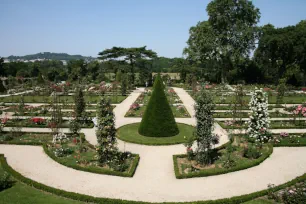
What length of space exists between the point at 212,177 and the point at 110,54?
4523 cm

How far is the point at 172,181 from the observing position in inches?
468

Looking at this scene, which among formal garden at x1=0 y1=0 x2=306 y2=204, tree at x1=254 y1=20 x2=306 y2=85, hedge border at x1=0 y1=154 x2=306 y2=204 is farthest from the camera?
tree at x1=254 y1=20 x2=306 y2=85

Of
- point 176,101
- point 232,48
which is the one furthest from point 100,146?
point 232,48

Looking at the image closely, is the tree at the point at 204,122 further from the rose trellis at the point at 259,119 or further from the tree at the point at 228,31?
the tree at the point at 228,31

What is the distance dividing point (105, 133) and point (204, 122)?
16.5ft

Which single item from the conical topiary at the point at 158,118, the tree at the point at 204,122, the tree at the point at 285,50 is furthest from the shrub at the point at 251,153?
the tree at the point at 285,50

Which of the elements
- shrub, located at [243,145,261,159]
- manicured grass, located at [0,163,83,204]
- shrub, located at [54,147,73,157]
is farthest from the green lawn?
manicured grass, located at [0,163,83,204]

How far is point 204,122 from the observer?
1328cm

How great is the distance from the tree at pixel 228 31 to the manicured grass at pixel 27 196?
40543 mm

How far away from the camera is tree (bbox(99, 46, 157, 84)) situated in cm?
5283

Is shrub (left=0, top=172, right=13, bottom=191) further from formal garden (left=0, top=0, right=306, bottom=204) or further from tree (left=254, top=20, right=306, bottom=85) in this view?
tree (left=254, top=20, right=306, bottom=85)

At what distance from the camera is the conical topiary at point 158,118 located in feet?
57.1

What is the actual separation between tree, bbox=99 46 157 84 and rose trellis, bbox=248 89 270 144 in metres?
37.4

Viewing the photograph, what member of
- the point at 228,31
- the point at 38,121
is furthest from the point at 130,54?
the point at 38,121
